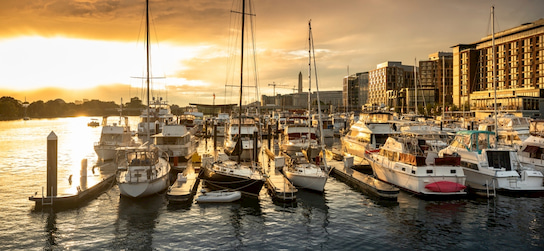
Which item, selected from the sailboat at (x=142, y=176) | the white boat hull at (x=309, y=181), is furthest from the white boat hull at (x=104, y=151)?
the white boat hull at (x=309, y=181)

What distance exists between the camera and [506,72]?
374 feet

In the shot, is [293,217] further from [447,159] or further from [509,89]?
[509,89]

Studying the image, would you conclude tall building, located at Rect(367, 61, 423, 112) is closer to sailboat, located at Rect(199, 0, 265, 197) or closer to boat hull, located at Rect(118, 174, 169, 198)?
sailboat, located at Rect(199, 0, 265, 197)

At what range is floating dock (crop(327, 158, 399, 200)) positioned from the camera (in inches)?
1039

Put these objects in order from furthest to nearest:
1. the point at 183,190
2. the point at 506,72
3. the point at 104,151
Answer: the point at 506,72 < the point at 104,151 < the point at 183,190

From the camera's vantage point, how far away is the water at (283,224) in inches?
725

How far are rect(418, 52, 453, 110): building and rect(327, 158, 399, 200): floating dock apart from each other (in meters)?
122

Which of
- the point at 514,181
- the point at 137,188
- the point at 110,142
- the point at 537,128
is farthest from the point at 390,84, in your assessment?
the point at 137,188

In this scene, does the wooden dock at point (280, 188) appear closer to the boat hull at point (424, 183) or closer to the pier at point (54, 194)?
the boat hull at point (424, 183)

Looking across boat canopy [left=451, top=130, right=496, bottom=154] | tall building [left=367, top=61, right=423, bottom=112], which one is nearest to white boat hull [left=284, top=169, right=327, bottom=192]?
boat canopy [left=451, top=130, right=496, bottom=154]

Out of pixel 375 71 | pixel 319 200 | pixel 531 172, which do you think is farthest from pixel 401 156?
pixel 375 71

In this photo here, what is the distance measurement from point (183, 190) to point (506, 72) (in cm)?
12089

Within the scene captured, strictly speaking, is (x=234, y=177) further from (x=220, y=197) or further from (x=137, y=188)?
(x=137, y=188)

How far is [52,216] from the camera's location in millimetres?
22422
